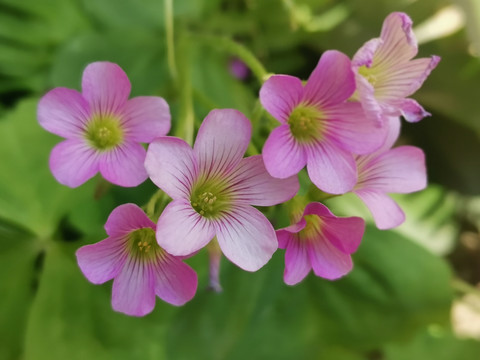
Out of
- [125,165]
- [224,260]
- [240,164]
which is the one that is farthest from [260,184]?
[224,260]

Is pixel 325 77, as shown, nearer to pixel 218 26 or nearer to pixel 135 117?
pixel 135 117

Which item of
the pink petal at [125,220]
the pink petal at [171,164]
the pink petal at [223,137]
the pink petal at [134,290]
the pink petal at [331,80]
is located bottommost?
the pink petal at [134,290]

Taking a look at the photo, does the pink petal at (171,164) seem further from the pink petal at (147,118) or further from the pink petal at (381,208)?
the pink petal at (381,208)

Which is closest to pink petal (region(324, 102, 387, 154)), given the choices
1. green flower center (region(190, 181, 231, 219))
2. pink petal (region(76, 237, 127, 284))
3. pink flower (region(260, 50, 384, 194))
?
pink flower (region(260, 50, 384, 194))

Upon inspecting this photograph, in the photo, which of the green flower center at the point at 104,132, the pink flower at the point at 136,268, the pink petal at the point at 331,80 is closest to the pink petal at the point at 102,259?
the pink flower at the point at 136,268

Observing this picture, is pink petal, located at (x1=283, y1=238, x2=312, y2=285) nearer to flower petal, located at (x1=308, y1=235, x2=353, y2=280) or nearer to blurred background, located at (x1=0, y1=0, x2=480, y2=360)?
flower petal, located at (x1=308, y1=235, x2=353, y2=280)
